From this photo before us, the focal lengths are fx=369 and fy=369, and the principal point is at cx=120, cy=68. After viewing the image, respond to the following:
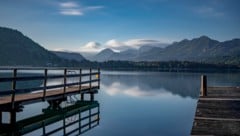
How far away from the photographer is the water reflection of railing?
1541 cm

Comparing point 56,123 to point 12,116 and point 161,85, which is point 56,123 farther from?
point 161,85

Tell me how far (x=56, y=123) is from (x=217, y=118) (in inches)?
360

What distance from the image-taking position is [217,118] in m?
10.8

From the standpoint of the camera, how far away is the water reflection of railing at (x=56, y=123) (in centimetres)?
1541

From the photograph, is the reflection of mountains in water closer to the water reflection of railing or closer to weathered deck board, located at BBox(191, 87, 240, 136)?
the water reflection of railing

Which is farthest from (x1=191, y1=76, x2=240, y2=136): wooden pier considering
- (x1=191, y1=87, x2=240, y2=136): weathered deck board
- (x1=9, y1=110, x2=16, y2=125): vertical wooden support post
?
(x1=9, y1=110, x2=16, y2=125): vertical wooden support post

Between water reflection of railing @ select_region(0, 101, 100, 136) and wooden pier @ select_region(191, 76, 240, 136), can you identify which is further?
water reflection of railing @ select_region(0, 101, 100, 136)

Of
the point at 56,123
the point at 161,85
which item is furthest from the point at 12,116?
the point at 161,85

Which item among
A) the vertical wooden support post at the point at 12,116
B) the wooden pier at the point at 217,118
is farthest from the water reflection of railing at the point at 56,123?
the wooden pier at the point at 217,118

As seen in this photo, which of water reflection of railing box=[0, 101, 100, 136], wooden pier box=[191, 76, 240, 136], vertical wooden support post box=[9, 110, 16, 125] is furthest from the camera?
vertical wooden support post box=[9, 110, 16, 125]

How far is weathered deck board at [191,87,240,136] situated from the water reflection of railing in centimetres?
612

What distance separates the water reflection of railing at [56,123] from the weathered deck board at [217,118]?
6.12 meters

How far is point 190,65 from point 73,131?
562 ft

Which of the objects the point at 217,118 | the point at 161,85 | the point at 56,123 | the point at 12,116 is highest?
the point at 217,118
